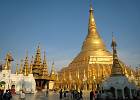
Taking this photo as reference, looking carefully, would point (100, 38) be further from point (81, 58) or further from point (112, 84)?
point (112, 84)

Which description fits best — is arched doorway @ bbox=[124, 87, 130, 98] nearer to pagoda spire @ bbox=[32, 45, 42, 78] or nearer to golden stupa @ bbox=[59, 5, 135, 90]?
golden stupa @ bbox=[59, 5, 135, 90]

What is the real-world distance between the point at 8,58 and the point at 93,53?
71.1 feet

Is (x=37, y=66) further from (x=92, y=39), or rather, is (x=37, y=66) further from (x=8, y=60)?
(x=92, y=39)

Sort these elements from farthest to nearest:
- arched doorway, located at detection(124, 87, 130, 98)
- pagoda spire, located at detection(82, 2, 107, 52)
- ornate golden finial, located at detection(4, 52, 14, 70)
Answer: pagoda spire, located at detection(82, 2, 107, 52) → ornate golden finial, located at detection(4, 52, 14, 70) → arched doorway, located at detection(124, 87, 130, 98)

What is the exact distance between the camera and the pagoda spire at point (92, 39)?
55500 mm

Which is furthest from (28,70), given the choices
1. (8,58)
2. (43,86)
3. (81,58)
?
(81,58)

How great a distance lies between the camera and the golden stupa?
43312 millimetres

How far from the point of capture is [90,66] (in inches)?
1911

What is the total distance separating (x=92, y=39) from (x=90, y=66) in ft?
34.9

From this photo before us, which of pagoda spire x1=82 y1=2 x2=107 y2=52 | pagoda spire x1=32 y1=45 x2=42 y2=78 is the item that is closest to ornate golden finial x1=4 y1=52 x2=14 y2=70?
pagoda spire x1=32 y1=45 x2=42 y2=78

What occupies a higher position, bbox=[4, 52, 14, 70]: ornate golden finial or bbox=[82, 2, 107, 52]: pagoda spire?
bbox=[82, 2, 107, 52]: pagoda spire

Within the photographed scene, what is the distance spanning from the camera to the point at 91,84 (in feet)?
137

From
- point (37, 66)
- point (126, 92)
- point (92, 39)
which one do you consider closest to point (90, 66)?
point (92, 39)

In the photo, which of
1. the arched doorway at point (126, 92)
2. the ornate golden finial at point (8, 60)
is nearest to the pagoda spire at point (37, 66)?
the ornate golden finial at point (8, 60)
